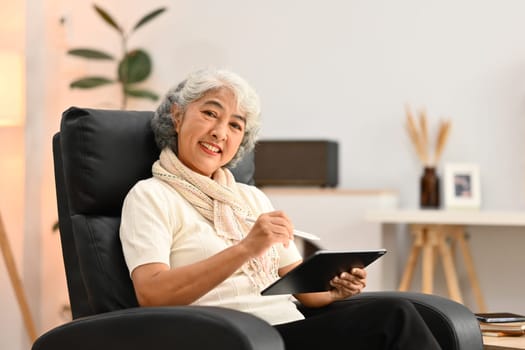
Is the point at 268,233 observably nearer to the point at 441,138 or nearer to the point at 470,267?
the point at 470,267

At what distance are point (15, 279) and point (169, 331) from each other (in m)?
2.60

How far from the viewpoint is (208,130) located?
224cm

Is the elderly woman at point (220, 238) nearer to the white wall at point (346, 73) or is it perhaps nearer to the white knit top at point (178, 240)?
the white knit top at point (178, 240)

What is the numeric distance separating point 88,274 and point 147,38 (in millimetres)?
2902

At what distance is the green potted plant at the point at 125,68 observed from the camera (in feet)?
15.1

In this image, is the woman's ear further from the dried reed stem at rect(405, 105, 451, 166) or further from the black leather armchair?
the dried reed stem at rect(405, 105, 451, 166)

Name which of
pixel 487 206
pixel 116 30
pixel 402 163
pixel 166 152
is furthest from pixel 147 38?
pixel 166 152

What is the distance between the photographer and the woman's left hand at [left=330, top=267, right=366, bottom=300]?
216 cm

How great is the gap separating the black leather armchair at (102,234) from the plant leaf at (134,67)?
2.42 m

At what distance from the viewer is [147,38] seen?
484 cm

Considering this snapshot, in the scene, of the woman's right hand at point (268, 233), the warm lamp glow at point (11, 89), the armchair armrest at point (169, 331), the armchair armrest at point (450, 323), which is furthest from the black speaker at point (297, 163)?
the armchair armrest at point (169, 331)

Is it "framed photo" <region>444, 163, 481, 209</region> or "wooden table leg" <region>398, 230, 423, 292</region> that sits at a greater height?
"framed photo" <region>444, 163, 481, 209</region>

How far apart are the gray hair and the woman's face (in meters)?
0.02

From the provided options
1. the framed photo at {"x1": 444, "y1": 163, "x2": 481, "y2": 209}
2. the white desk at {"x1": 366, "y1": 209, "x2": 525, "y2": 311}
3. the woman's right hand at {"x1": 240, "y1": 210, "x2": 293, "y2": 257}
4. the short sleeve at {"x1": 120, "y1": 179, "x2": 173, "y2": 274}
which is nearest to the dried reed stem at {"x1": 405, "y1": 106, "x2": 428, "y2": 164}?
the framed photo at {"x1": 444, "y1": 163, "x2": 481, "y2": 209}
